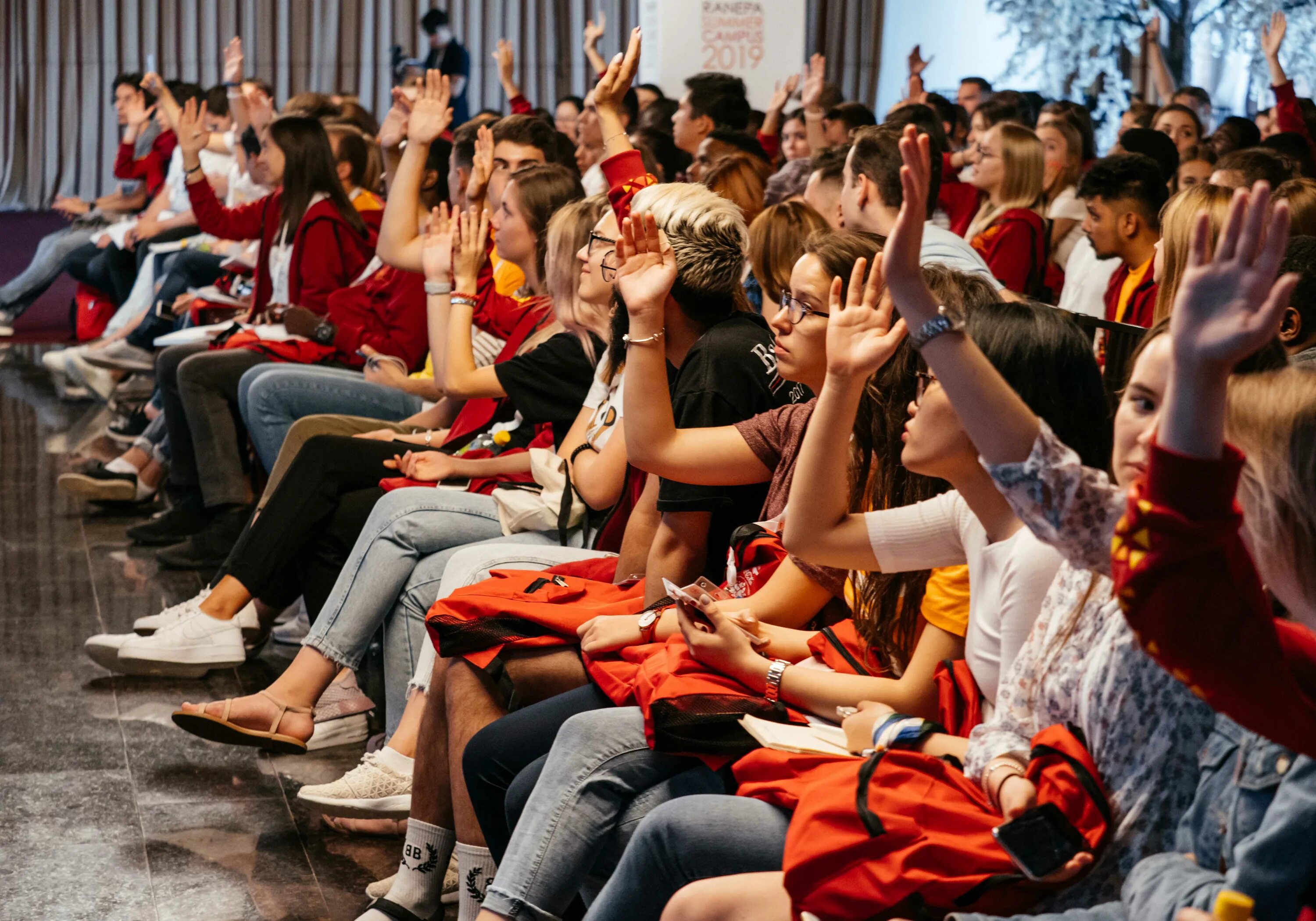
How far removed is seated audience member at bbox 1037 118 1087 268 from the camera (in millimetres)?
5180

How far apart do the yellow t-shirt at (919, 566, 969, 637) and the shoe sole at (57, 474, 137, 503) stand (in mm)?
3999

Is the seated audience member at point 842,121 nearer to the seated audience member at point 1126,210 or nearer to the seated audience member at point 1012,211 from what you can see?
the seated audience member at point 1012,211

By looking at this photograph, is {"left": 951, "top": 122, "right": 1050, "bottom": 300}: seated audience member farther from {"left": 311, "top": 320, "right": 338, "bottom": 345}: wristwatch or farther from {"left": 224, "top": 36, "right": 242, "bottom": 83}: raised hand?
{"left": 224, "top": 36, "right": 242, "bottom": 83}: raised hand

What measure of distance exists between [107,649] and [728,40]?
209 inches

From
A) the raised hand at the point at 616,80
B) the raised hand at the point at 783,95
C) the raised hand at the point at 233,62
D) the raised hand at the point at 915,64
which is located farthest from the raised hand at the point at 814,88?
the raised hand at the point at 616,80

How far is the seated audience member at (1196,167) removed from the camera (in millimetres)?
4875

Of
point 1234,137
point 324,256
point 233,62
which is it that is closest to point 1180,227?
point 324,256

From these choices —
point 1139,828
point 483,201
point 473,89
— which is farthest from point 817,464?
point 473,89

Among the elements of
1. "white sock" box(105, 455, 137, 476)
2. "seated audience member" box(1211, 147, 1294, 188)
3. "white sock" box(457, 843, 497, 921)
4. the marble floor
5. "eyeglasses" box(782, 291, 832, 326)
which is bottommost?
the marble floor

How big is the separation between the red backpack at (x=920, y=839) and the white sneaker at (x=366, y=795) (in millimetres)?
1351

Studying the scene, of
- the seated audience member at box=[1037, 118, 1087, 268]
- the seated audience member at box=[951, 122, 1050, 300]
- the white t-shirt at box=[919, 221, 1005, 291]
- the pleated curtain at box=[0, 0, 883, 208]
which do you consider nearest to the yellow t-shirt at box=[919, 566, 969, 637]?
the white t-shirt at box=[919, 221, 1005, 291]

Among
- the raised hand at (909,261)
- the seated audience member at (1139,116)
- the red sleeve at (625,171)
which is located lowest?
the raised hand at (909,261)

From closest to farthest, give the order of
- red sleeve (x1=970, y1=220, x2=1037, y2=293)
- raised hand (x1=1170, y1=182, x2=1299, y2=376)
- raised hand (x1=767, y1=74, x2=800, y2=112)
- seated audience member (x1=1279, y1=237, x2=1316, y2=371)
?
1. raised hand (x1=1170, y1=182, x2=1299, y2=376)
2. seated audience member (x1=1279, y1=237, x2=1316, y2=371)
3. red sleeve (x1=970, y1=220, x2=1037, y2=293)
4. raised hand (x1=767, y1=74, x2=800, y2=112)

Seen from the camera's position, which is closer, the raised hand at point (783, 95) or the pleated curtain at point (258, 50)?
the raised hand at point (783, 95)
